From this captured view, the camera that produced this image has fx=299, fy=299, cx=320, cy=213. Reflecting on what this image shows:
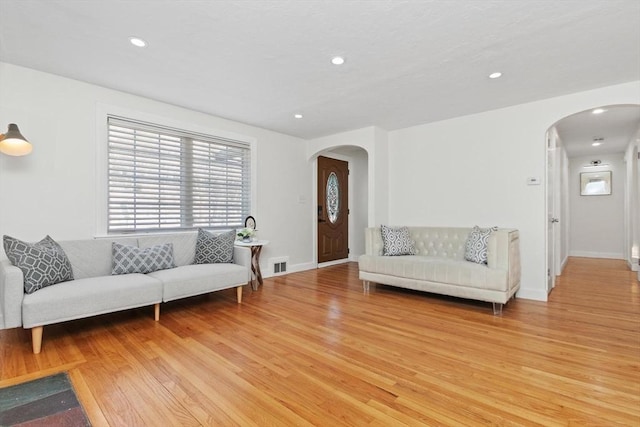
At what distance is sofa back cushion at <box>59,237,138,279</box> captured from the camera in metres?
3.01

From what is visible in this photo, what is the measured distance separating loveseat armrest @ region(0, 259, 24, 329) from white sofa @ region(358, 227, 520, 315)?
138 inches

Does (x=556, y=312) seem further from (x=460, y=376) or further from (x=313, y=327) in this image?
(x=313, y=327)

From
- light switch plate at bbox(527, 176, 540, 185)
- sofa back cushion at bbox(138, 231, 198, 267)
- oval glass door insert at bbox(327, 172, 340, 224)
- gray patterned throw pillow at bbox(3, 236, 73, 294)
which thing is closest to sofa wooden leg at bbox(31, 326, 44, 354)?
gray patterned throw pillow at bbox(3, 236, 73, 294)

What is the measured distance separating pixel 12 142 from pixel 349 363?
338 centimetres

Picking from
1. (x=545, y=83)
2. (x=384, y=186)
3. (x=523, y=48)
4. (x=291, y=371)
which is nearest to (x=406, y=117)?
(x=384, y=186)

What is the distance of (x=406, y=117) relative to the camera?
4.45 m

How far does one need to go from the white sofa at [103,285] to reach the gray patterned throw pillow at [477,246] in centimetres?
278

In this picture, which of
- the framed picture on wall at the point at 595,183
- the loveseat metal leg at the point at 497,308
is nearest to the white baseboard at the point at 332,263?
the loveseat metal leg at the point at 497,308

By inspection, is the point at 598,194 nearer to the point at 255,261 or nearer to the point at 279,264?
the point at 279,264

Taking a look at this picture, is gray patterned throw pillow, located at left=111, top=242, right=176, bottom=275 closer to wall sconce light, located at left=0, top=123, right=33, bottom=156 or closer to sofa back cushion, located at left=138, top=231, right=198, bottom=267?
sofa back cushion, located at left=138, top=231, right=198, bottom=267

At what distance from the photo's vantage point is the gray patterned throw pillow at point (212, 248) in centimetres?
383

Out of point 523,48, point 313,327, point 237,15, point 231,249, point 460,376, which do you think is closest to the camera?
point 460,376

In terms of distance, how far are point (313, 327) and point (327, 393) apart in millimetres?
1063

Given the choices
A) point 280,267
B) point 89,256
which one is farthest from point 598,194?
point 89,256
